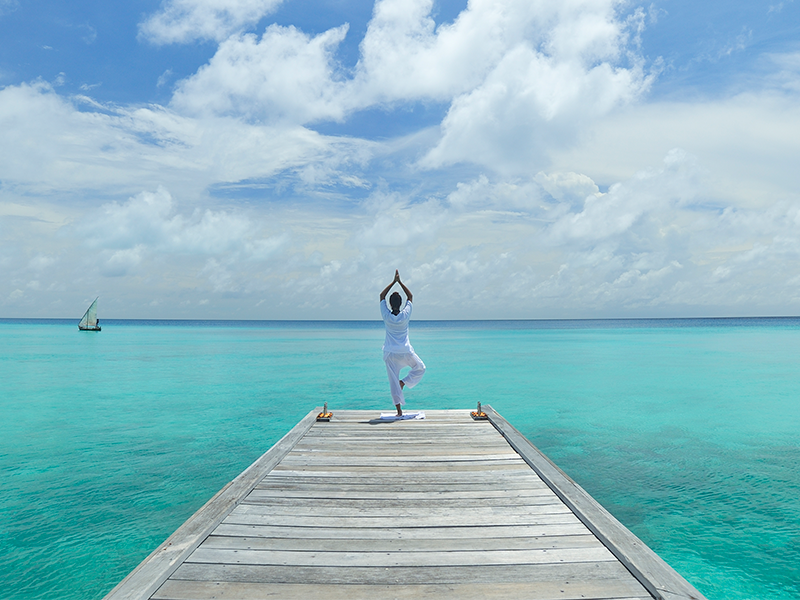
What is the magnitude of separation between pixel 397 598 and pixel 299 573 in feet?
2.61

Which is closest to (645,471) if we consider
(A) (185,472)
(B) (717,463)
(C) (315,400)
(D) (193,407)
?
(B) (717,463)

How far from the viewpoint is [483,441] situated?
7.71 m

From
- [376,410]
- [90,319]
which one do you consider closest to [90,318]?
[90,319]

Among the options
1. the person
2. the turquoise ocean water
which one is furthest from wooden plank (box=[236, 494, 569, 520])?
the person

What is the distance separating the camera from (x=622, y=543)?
404cm

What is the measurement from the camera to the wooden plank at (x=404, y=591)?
10.8ft

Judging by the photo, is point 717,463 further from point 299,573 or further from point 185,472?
point 185,472

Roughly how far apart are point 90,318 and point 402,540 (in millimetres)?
92648

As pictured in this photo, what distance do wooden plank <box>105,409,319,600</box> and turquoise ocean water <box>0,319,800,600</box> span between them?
2268 millimetres

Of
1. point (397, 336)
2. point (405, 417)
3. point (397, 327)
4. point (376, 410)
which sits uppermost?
point (397, 327)

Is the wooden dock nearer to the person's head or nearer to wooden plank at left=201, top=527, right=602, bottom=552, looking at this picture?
wooden plank at left=201, top=527, right=602, bottom=552

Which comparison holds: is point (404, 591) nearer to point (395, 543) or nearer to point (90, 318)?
point (395, 543)

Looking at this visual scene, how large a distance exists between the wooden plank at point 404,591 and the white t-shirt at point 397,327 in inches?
198

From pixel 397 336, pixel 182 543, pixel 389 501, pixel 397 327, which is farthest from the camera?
pixel 397 336
